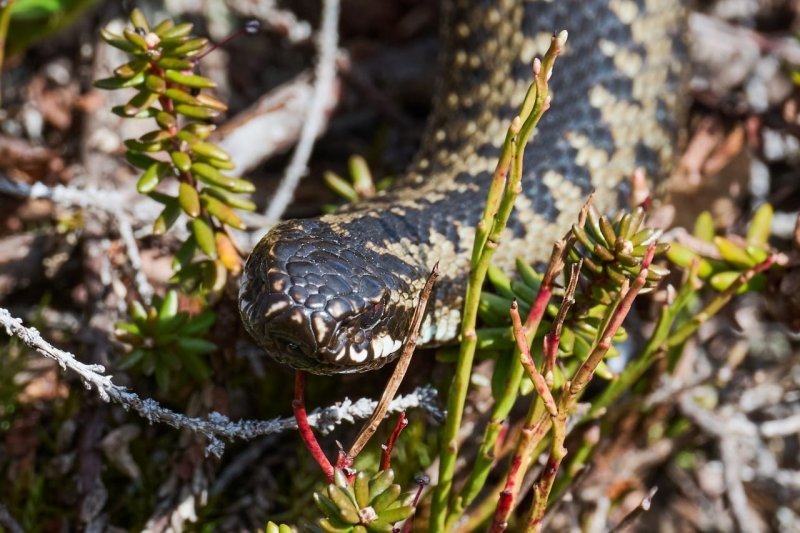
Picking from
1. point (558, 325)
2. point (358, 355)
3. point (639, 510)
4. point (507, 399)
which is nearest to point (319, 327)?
point (358, 355)

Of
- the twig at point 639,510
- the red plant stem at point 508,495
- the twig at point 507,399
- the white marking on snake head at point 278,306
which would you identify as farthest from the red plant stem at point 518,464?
the white marking on snake head at point 278,306

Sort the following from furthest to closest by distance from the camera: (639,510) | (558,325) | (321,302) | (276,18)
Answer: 1. (276,18)
2. (321,302)
3. (639,510)
4. (558,325)

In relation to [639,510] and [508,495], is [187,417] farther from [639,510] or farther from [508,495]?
[639,510]

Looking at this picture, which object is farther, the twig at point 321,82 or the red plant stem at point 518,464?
the twig at point 321,82

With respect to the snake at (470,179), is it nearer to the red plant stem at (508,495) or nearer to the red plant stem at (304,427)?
the red plant stem at (304,427)

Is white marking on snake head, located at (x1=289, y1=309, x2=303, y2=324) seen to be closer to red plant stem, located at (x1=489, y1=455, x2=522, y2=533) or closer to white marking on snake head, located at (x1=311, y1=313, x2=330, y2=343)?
white marking on snake head, located at (x1=311, y1=313, x2=330, y2=343)

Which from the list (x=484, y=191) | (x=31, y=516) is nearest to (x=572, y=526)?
(x=484, y=191)

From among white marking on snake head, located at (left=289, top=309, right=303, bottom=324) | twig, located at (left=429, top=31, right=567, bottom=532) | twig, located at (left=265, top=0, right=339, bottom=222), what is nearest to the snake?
white marking on snake head, located at (left=289, top=309, right=303, bottom=324)

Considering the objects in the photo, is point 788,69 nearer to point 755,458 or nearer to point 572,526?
point 755,458
